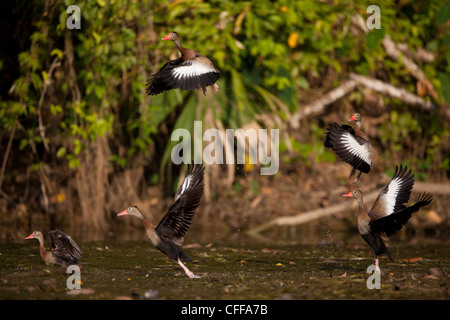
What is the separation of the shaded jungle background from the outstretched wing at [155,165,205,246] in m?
3.06

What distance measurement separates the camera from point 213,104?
28.2 ft

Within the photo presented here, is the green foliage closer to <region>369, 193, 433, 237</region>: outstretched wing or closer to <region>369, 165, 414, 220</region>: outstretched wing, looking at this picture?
<region>369, 165, 414, 220</region>: outstretched wing

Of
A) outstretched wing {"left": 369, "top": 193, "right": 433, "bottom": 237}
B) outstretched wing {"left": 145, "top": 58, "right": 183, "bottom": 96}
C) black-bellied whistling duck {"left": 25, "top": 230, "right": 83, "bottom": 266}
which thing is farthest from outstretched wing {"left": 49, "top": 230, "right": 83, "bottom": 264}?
outstretched wing {"left": 369, "top": 193, "right": 433, "bottom": 237}

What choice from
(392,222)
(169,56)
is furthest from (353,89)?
(392,222)

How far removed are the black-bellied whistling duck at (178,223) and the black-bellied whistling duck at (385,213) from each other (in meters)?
1.25

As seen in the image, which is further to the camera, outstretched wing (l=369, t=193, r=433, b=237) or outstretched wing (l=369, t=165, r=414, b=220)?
outstretched wing (l=369, t=165, r=414, b=220)

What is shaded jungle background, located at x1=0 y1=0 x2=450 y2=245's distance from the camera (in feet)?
26.6

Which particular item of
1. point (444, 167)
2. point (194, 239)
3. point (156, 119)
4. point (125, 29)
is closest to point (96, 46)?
point (125, 29)

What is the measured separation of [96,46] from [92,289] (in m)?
4.19

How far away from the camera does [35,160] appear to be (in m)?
9.11

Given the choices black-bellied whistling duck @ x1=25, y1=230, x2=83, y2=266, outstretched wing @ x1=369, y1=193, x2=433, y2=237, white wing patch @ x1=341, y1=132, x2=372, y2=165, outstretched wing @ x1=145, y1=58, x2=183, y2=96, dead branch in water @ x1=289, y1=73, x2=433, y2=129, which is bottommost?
black-bellied whistling duck @ x1=25, y1=230, x2=83, y2=266

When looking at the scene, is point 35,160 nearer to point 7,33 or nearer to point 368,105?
point 7,33

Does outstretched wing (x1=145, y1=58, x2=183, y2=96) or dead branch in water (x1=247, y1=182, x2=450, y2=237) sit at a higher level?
outstretched wing (x1=145, y1=58, x2=183, y2=96)
